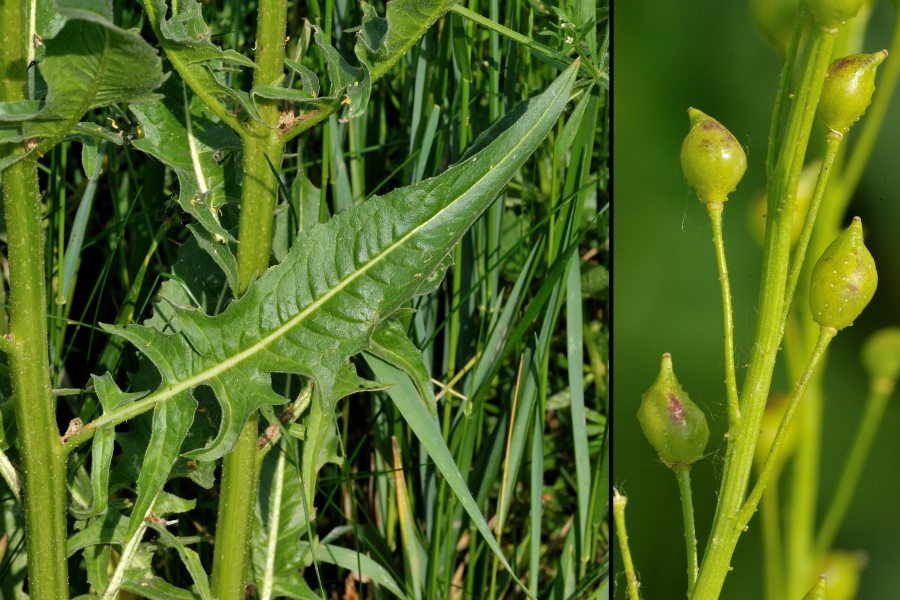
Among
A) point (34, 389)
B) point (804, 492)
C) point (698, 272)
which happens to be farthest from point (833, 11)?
point (34, 389)

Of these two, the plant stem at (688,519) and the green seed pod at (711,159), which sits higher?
the green seed pod at (711,159)

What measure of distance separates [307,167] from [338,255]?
45 centimetres

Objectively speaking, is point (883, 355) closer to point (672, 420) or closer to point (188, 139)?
point (672, 420)

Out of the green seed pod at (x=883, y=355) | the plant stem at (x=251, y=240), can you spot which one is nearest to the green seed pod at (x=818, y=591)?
the green seed pod at (x=883, y=355)

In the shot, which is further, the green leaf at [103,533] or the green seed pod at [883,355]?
the green leaf at [103,533]

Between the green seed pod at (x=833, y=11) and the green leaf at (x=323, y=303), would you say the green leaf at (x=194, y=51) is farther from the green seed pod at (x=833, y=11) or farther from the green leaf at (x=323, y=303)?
the green seed pod at (x=833, y=11)

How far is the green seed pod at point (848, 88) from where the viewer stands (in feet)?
1.78

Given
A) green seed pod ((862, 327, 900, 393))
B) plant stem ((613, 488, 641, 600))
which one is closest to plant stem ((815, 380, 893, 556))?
green seed pod ((862, 327, 900, 393))

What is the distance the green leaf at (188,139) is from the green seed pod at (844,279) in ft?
1.18

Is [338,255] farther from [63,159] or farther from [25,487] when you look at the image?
[63,159]

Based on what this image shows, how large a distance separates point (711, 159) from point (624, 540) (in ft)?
0.77

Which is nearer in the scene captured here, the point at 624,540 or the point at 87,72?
the point at 87,72

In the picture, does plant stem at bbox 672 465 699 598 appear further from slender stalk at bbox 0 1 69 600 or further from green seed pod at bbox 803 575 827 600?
slender stalk at bbox 0 1 69 600

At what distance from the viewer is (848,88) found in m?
0.54
